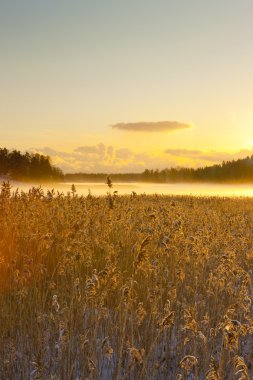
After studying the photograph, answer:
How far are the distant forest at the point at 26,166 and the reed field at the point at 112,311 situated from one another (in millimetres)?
60580

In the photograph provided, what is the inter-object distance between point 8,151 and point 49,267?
71.2 m

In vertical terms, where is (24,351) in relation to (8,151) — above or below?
below

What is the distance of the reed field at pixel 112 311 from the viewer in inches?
148

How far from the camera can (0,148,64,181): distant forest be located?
73225mm

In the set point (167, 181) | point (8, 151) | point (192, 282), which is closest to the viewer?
point (192, 282)

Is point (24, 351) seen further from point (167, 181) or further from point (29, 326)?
point (167, 181)

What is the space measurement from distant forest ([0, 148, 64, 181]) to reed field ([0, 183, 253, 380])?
60.6 m

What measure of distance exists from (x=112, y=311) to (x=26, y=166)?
2948 inches

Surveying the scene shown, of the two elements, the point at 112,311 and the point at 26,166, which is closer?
the point at 112,311

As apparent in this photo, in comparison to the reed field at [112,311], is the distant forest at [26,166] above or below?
above

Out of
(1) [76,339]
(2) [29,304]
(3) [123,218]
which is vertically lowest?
(1) [76,339]

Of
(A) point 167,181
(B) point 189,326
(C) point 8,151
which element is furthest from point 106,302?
(A) point 167,181

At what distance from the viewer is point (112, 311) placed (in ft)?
18.3

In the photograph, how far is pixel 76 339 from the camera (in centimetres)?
494
